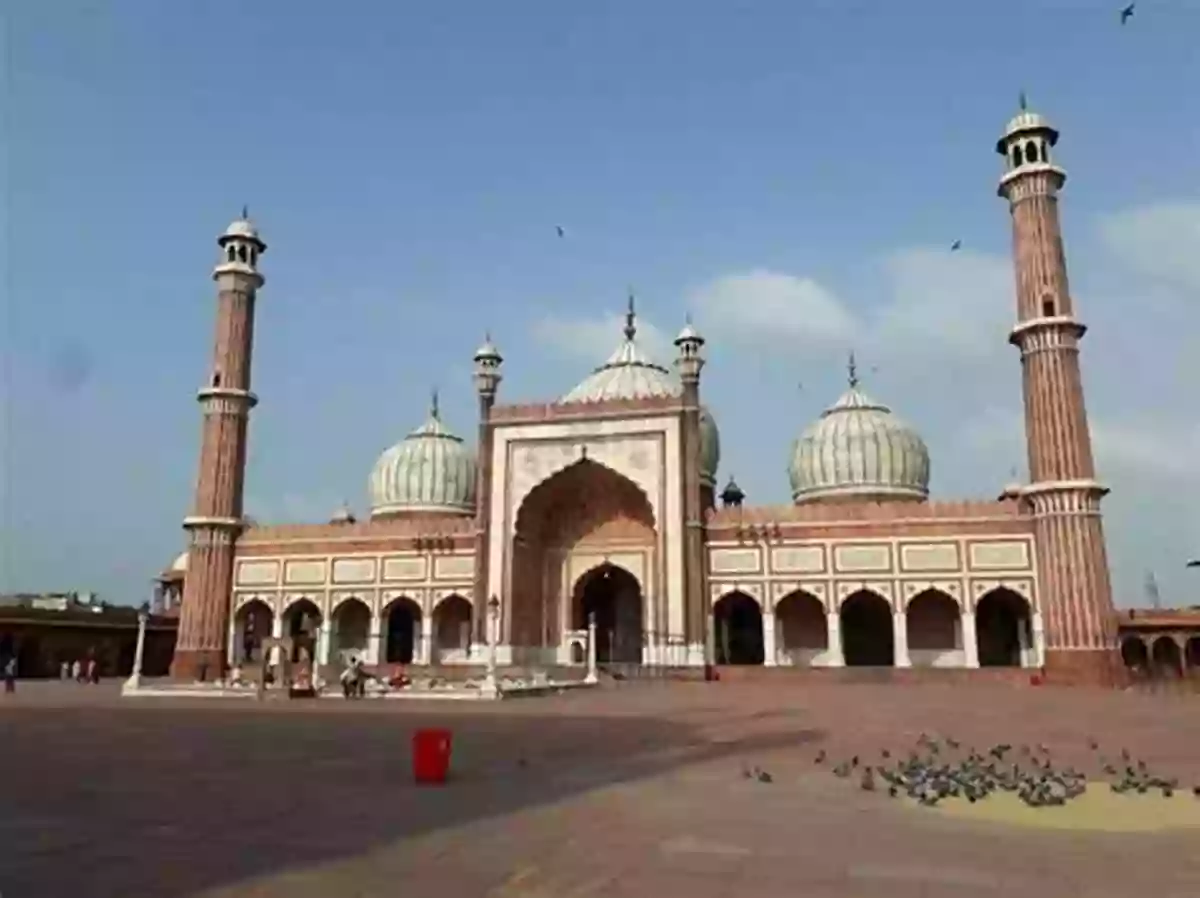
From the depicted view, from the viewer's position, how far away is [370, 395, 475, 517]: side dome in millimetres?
39375

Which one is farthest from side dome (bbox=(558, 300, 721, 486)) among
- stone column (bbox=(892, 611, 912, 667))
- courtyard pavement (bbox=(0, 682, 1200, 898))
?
courtyard pavement (bbox=(0, 682, 1200, 898))

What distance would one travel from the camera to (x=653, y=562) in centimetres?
3144

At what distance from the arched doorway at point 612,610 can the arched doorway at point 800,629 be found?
470cm

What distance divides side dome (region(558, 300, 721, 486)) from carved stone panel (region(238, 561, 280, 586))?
470 inches

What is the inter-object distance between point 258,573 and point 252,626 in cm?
282

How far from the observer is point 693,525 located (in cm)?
2959

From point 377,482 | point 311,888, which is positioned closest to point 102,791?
point 311,888

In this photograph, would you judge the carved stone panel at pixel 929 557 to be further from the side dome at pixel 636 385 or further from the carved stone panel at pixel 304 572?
the carved stone panel at pixel 304 572

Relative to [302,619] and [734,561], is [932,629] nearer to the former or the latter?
[734,561]

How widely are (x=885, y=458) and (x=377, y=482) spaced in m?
20.1

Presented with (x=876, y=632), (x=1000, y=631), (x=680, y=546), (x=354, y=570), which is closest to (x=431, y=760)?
(x=680, y=546)

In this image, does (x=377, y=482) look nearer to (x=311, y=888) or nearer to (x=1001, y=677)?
(x=1001, y=677)

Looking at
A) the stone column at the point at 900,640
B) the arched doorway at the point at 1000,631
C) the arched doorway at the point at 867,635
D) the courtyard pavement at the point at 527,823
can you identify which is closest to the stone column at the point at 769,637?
the arched doorway at the point at 867,635

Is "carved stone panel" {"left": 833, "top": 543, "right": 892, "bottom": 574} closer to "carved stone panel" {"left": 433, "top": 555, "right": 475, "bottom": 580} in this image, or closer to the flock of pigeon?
"carved stone panel" {"left": 433, "top": 555, "right": 475, "bottom": 580}
